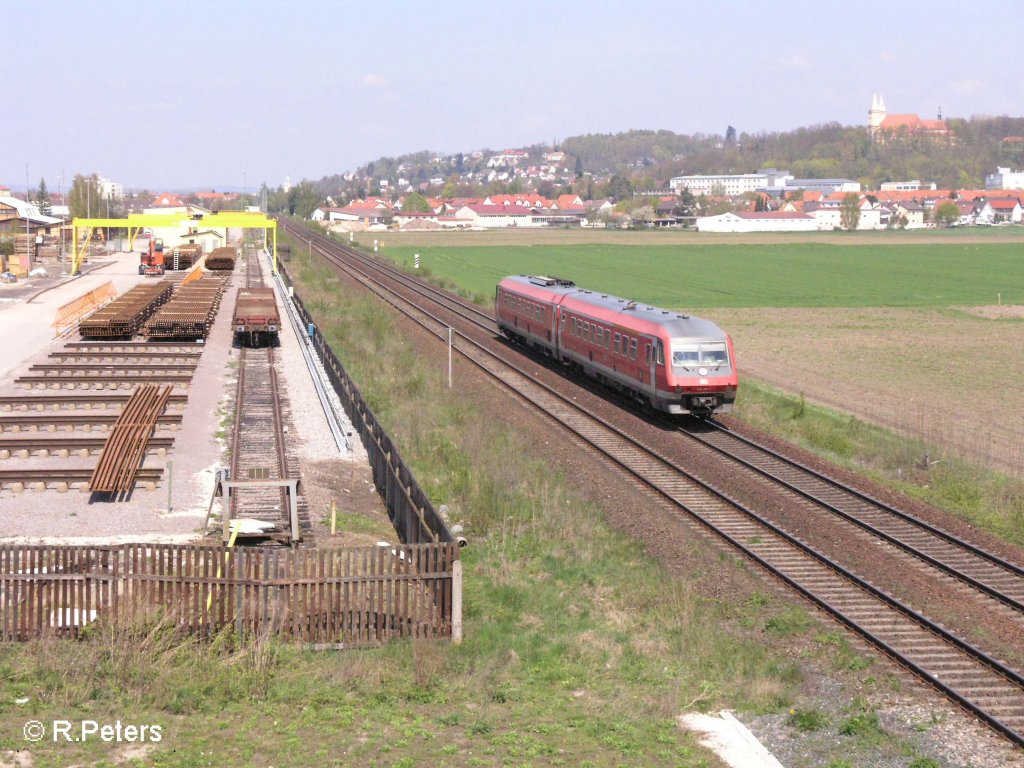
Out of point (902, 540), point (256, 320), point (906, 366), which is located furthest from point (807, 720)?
point (256, 320)

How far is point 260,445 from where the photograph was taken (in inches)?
1054

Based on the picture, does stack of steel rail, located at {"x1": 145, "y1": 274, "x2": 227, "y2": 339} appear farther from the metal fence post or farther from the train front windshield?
the metal fence post

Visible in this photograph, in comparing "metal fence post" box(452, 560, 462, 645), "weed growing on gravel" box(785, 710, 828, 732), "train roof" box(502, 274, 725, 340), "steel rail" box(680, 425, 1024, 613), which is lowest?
"weed growing on gravel" box(785, 710, 828, 732)

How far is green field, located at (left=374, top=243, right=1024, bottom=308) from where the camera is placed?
7344 centimetres

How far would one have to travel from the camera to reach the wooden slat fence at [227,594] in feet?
44.5

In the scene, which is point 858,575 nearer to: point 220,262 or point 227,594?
point 227,594

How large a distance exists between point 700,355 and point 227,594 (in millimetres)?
17551

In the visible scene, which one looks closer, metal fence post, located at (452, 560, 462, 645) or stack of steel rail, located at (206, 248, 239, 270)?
metal fence post, located at (452, 560, 462, 645)

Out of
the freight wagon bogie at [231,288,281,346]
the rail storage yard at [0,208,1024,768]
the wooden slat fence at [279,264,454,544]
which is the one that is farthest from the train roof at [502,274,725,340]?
the freight wagon bogie at [231,288,281,346]

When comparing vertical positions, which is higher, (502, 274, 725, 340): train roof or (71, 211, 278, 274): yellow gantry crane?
(71, 211, 278, 274): yellow gantry crane

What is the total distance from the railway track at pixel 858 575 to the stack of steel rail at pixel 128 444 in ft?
30.9

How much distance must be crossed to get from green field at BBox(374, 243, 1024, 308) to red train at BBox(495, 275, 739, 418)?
28.5m

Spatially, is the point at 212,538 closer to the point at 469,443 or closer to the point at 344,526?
the point at 344,526

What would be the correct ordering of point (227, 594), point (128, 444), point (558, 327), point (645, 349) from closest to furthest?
point (227, 594)
point (128, 444)
point (645, 349)
point (558, 327)
